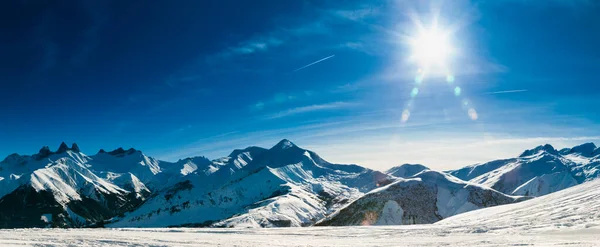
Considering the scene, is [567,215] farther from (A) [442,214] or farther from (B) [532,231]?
(A) [442,214]

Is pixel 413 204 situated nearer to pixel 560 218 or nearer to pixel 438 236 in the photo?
pixel 560 218

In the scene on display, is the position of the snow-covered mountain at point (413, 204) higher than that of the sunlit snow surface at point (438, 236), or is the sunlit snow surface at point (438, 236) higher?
the sunlit snow surface at point (438, 236)

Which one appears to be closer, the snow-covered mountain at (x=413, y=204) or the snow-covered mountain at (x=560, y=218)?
the snow-covered mountain at (x=560, y=218)

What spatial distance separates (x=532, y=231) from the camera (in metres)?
34.1

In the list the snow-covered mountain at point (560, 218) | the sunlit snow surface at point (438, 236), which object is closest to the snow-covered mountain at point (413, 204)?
the snow-covered mountain at point (560, 218)

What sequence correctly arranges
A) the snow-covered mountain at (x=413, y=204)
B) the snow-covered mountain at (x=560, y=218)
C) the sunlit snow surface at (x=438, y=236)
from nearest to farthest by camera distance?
the sunlit snow surface at (x=438, y=236), the snow-covered mountain at (x=560, y=218), the snow-covered mountain at (x=413, y=204)

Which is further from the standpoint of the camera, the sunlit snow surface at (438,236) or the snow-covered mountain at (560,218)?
the snow-covered mountain at (560,218)

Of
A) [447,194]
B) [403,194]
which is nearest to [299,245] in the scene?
[403,194]

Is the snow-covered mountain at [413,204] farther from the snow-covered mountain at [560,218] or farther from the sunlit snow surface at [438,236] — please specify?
the sunlit snow surface at [438,236]

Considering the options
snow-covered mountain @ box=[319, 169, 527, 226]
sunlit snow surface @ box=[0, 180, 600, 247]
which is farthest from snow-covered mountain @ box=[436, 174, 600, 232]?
snow-covered mountain @ box=[319, 169, 527, 226]

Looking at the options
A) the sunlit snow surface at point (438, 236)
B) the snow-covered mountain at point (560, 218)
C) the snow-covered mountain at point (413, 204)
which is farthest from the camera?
the snow-covered mountain at point (413, 204)

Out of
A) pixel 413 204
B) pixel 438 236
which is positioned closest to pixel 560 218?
pixel 438 236

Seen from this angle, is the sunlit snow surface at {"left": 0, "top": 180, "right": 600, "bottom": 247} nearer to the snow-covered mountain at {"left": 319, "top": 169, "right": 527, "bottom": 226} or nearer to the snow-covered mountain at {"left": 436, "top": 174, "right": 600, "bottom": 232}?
the snow-covered mountain at {"left": 436, "top": 174, "right": 600, "bottom": 232}

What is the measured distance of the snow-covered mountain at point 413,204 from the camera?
16162cm
